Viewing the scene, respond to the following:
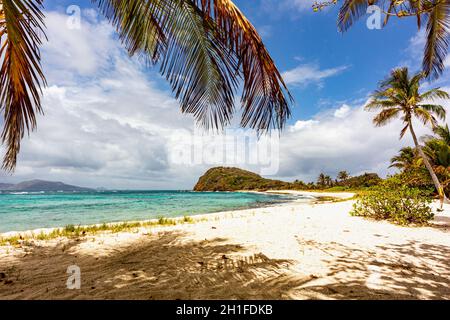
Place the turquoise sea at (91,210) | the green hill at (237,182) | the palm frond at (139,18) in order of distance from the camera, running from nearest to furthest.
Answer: the palm frond at (139,18) → the turquoise sea at (91,210) → the green hill at (237,182)

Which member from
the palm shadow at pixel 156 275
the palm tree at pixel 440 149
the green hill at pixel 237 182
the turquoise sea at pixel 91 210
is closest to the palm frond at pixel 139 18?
the palm shadow at pixel 156 275

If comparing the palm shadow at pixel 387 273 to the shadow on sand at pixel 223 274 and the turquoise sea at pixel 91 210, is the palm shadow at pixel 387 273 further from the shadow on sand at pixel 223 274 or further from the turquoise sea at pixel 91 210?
the turquoise sea at pixel 91 210

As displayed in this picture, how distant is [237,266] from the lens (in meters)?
3.56

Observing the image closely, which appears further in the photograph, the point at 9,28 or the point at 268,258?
the point at 268,258

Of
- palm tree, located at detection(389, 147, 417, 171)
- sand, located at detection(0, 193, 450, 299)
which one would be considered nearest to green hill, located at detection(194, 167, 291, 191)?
palm tree, located at detection(389, 147, 417, 171)

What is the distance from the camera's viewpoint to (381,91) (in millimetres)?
15023

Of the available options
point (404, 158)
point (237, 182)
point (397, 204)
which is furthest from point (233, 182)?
point (397, 204)

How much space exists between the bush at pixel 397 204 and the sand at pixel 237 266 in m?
1.55

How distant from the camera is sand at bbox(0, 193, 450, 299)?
272 cm

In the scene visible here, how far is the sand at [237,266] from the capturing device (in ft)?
8.91

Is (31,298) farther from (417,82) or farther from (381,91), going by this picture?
(417,82)

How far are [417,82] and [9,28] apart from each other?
1915 centimetres
